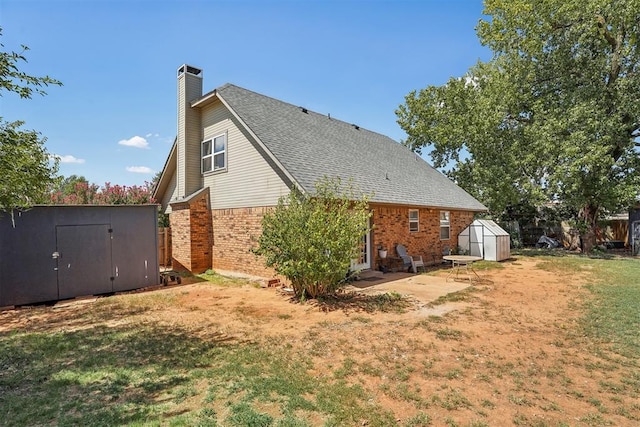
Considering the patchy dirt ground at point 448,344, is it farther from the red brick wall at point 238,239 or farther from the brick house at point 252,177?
the brick house at point 252,177

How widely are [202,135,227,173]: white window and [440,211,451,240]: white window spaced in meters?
10.9

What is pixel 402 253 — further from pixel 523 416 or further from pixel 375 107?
pixel 523 416

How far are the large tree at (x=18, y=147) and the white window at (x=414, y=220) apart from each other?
493 inches

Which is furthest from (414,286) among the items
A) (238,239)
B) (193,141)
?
(193,141)

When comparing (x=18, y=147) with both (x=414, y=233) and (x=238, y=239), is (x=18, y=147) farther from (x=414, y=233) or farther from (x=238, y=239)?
(x=414, y=233)

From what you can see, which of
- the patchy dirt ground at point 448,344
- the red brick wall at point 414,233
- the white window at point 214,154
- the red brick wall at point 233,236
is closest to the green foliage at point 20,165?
the patchy dirt ground at point 448,344

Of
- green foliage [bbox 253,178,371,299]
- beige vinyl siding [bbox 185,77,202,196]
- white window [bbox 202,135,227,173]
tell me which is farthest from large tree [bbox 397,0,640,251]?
beige vinyl siding [bbox 185,77,202,196]

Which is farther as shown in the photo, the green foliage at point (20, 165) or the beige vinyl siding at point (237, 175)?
the beige vinyl siding at point (237, 175)

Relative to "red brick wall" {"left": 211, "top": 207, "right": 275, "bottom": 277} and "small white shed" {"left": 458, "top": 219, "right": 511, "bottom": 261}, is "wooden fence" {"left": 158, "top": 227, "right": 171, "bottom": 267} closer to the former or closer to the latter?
"red brick wall" {"left": 211, "top": 207, "right": 275, "bottom": 277}

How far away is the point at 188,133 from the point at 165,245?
520 centimetres

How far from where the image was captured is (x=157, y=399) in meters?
3.93

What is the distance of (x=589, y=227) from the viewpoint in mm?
20984

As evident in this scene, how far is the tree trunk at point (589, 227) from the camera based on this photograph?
68.5 feet

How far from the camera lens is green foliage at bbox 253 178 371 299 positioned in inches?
328
